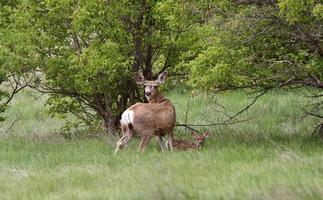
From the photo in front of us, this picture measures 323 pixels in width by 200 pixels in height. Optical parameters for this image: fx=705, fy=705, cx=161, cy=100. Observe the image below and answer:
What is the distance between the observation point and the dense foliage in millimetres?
12500

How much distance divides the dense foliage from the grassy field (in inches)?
49.1

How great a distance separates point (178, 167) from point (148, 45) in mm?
5463

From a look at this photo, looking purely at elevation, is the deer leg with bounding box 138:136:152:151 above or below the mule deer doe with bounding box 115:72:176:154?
below

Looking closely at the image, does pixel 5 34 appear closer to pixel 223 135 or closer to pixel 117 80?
pixel 117 80

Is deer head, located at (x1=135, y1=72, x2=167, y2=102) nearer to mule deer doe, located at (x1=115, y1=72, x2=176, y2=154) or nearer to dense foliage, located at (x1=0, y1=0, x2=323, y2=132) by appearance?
mule deer doe, located at (x1=115, y1=72, x2=176, y2=154)

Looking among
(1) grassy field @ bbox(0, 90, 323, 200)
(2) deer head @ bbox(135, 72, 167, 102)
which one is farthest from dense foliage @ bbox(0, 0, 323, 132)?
(1) grassy field @ bbox(0, 90, 323, 200)

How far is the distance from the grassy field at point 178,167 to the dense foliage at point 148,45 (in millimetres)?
1246

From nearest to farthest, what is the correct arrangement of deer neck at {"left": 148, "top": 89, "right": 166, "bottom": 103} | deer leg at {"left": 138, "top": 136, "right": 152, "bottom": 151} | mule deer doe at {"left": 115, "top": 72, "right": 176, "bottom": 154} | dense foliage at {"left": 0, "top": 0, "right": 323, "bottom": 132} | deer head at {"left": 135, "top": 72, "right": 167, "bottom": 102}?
dense foliage at {"left": 0, "top": 0, "right": 323, "bottom": 132} → deer leg at {"left": 138, "top": 136, "right": 152, "bottom": 151} → mule deer doe at {"left": 115, "top": 72, "right": 176, "bottom": 154} → deer head at {"left": 135, "top": 72, "right": 167, "bottom": 102} → deer neck at {"left": 148, "top": 89, "right": 166, "bottom": 103}

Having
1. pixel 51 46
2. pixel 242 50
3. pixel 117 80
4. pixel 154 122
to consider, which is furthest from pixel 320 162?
pixel 51 46

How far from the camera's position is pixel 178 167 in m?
10.6

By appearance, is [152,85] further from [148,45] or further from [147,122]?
[148,45]

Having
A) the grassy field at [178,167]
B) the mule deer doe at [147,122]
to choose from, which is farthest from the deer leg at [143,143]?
the grassy field at [178,167]

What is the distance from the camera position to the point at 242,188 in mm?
8398

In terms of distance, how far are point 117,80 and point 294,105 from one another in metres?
6.70
